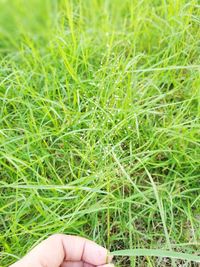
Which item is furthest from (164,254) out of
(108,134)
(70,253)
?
(108,134)

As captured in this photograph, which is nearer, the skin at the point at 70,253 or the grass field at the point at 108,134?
the skin at the point at 70,253

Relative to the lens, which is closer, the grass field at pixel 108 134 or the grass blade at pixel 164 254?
the grass blade at pixel 164 254

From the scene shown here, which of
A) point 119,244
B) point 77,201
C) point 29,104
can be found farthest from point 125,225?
point 29,104

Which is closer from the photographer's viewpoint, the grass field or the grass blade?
the grass blade

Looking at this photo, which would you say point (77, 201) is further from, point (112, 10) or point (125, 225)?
point (112, 10)
